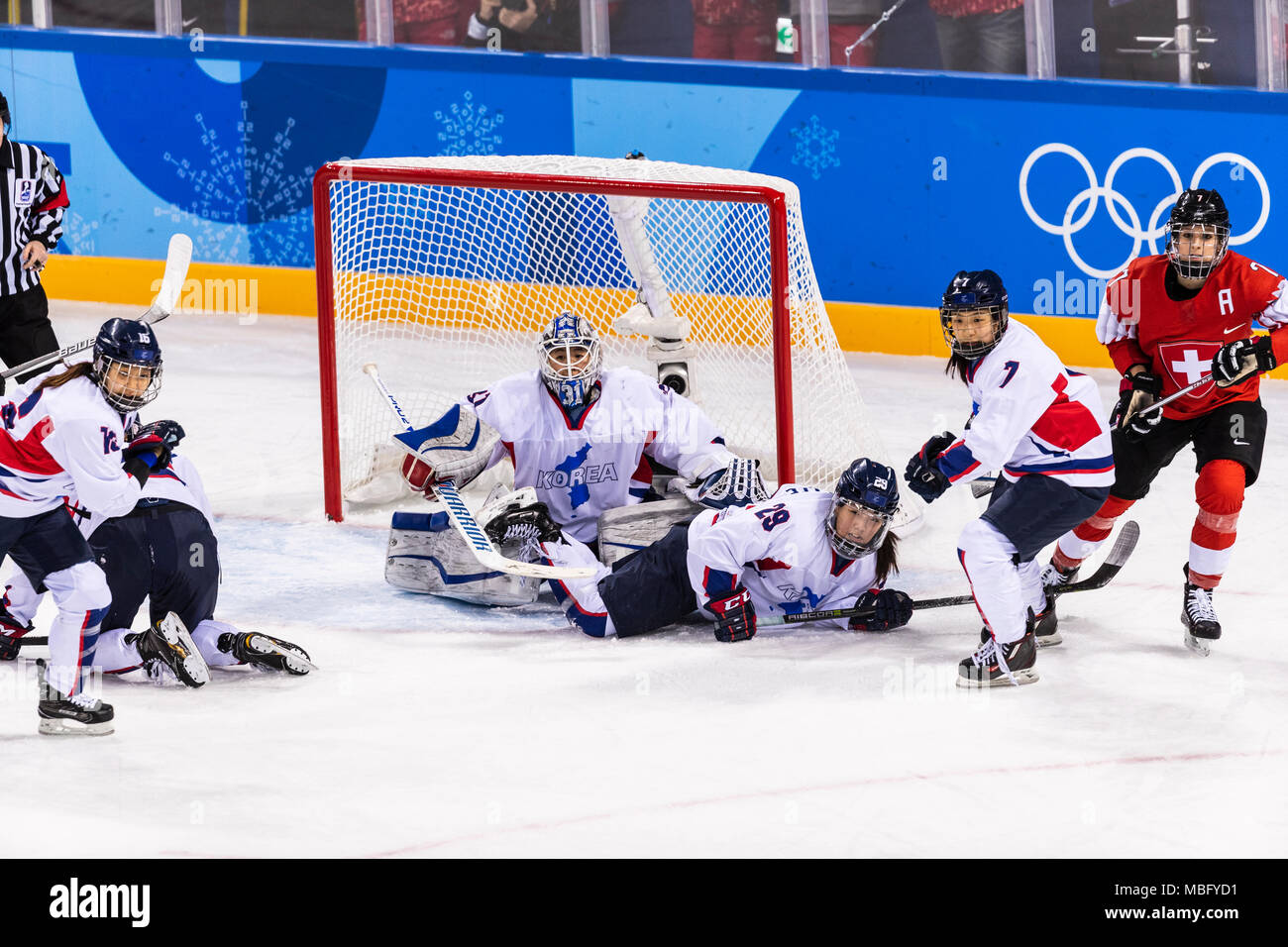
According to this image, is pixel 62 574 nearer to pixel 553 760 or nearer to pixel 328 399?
pixel 553 760

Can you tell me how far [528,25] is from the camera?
28.7 ft

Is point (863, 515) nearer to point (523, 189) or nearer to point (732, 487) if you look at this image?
point (732, 487)

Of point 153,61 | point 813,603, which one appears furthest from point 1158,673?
point 153,61

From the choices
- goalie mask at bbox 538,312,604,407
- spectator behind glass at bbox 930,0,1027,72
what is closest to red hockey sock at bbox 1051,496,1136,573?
goalie mask at bbox 538,312,604,407

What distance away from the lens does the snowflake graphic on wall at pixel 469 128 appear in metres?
8.82

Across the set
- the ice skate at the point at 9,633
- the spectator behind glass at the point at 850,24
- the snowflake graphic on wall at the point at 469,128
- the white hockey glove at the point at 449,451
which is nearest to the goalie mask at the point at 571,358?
the white hockey glove at the point at 449,451

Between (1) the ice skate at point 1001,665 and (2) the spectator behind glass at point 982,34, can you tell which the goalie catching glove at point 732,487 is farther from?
(2) the spectator behind glass at point 982,34

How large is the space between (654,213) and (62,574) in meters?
3.47

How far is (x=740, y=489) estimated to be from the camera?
5547 millimetres

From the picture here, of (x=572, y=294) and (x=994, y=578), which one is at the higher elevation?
(x=572, y=294)

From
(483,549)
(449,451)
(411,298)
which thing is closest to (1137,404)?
(483,549)

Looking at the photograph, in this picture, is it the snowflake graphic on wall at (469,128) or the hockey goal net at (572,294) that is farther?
the snowflake graphic on wall at (469,128)

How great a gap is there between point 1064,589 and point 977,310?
101cm

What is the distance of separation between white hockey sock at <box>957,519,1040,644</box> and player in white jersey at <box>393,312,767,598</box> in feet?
3.17
